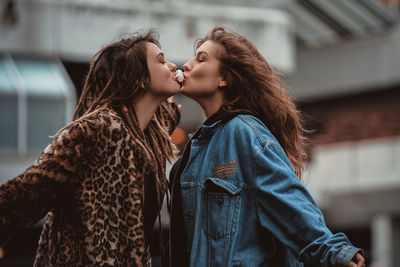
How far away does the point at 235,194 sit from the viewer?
4.24 meters

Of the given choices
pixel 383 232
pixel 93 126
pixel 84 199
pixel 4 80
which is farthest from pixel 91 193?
pixel 383 232

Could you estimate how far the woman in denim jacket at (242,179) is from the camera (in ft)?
13.3

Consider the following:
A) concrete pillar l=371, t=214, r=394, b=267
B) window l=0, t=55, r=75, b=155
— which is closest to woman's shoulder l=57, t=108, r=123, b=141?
window l=0, t=55, r=75, b=155

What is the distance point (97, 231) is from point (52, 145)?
0.52 meters

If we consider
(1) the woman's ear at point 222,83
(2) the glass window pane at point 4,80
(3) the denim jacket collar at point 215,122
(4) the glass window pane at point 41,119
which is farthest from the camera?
(4) the glass window pane at point 41,119

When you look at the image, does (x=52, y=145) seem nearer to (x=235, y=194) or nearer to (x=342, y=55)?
(x=235, y=194)

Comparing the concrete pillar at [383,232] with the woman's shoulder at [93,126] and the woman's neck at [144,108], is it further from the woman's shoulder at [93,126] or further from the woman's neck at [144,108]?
the woman's shoulder at [93,126]

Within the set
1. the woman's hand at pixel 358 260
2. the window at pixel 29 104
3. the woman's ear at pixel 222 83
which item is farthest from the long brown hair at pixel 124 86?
the window at pixel 29 104

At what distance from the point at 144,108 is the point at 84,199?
2.55ft

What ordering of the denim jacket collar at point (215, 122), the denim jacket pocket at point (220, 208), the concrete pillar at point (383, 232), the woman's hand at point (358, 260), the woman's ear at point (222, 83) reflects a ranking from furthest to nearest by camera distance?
the concrete pillar at point (383, 232) < the woman's ear at point (222, 83) < the denim jacket collar at point (215, 122) < the denim jacket pocket at point (220, 208) < the woman's hand at point (358, 260)

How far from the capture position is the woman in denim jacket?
13.3ft

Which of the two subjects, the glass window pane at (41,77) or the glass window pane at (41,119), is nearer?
the glass window pane at (41,119)

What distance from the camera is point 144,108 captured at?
4.74 meters

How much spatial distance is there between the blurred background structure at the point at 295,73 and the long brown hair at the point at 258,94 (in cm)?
1030
